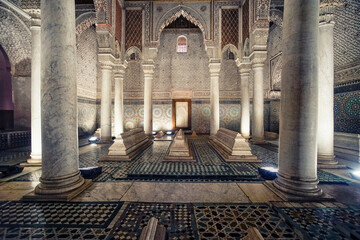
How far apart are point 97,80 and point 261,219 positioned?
11.2m

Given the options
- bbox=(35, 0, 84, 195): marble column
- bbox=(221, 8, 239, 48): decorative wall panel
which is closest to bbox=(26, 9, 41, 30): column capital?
bbox=(35, 0, 84, 195): marble column

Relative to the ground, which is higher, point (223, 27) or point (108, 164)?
point (223, 27)

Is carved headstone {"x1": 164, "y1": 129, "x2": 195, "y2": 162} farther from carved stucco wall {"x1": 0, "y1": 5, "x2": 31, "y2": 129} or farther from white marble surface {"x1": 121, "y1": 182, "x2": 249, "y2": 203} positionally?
carved stucco wall {"x1": 0, "y1": 5, "x2": 31, "y2": 129}

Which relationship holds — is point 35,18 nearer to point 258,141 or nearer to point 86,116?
point 86,116

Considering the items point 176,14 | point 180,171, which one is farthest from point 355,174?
point 176,14

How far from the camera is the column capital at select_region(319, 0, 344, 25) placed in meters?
3.31

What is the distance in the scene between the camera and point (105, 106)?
6.49m

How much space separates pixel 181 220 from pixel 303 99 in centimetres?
213

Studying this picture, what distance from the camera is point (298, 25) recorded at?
2.16m

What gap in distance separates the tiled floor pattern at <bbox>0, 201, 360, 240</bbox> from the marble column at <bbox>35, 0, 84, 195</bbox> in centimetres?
32

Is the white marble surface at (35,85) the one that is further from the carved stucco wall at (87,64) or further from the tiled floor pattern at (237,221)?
the carved stucco wall at (87,64)

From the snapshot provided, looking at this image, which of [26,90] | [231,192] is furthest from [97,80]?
[231,192]

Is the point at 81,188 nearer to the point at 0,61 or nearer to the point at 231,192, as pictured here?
the point at 231,192

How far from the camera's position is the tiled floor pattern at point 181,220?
5.13 ft
